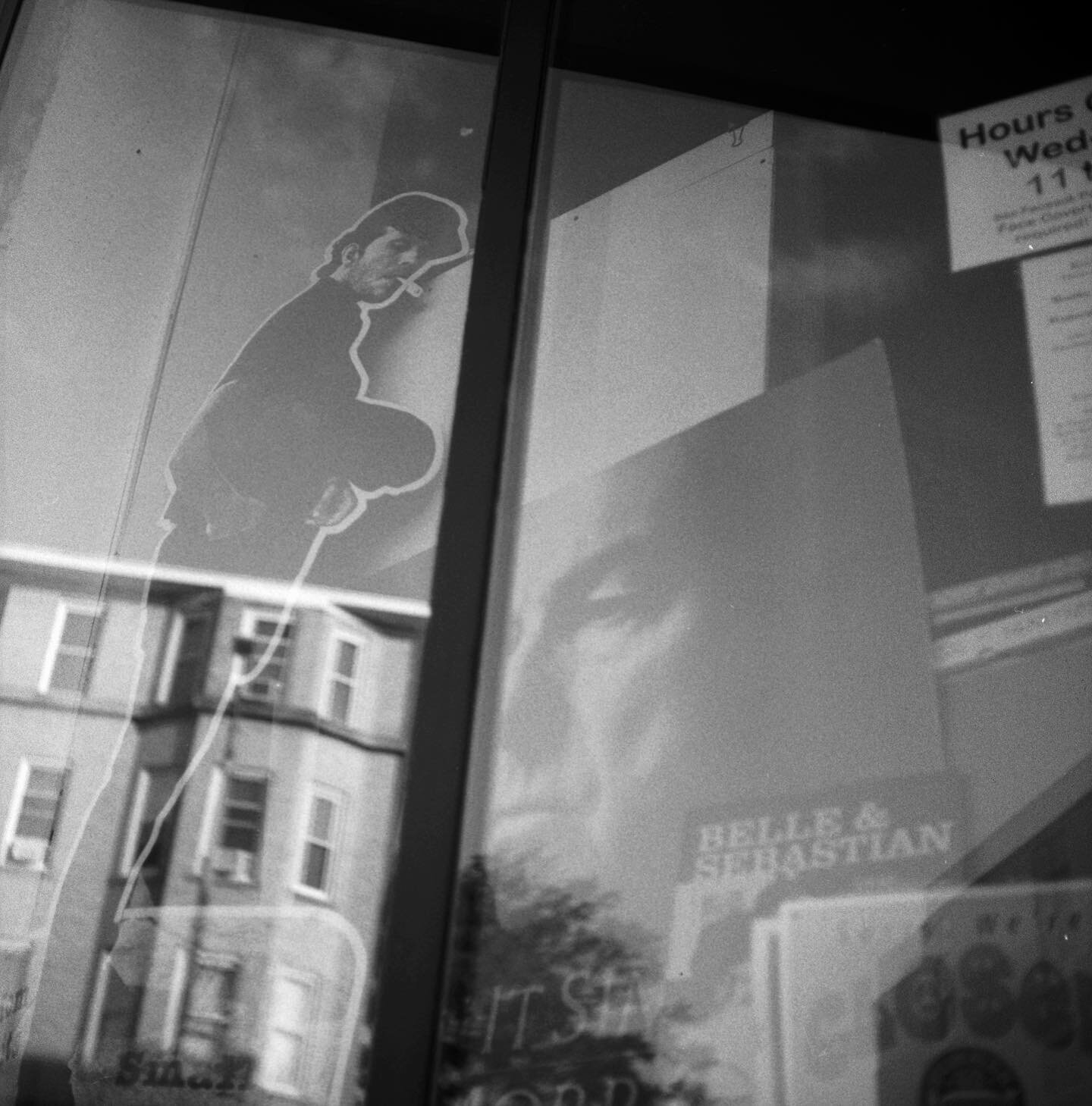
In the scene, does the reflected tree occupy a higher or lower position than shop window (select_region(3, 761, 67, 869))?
lower

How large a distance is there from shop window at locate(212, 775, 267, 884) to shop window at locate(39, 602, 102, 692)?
23 cm

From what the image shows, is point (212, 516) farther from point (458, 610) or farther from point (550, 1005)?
point (550, 1005)

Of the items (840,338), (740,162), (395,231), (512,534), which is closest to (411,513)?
(512,534)

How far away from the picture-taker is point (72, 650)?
5.11 feet

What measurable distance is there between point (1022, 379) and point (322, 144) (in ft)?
3.25

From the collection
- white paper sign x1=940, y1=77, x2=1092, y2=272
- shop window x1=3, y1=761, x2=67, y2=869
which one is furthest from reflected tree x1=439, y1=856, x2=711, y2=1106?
white paper sign x1=940, y1=77, x2=1092, y2=272

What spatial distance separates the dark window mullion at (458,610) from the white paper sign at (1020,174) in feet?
1.91

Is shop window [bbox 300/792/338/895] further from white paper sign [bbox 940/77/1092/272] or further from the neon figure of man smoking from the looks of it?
white paper sign [bbox 940/77/1092/272]

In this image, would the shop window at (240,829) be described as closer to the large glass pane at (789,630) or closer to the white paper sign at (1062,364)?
the large glass pane at (789,630)

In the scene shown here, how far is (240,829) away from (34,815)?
24 cm

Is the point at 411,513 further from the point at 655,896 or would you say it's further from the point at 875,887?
the point at 875,887

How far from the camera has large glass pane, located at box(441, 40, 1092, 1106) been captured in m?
1.33

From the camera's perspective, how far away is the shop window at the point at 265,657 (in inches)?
58.6

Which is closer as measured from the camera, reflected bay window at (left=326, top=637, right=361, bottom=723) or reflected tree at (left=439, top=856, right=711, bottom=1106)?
reflected tree at (left=439, top=856, right=711, bottom=1106)
